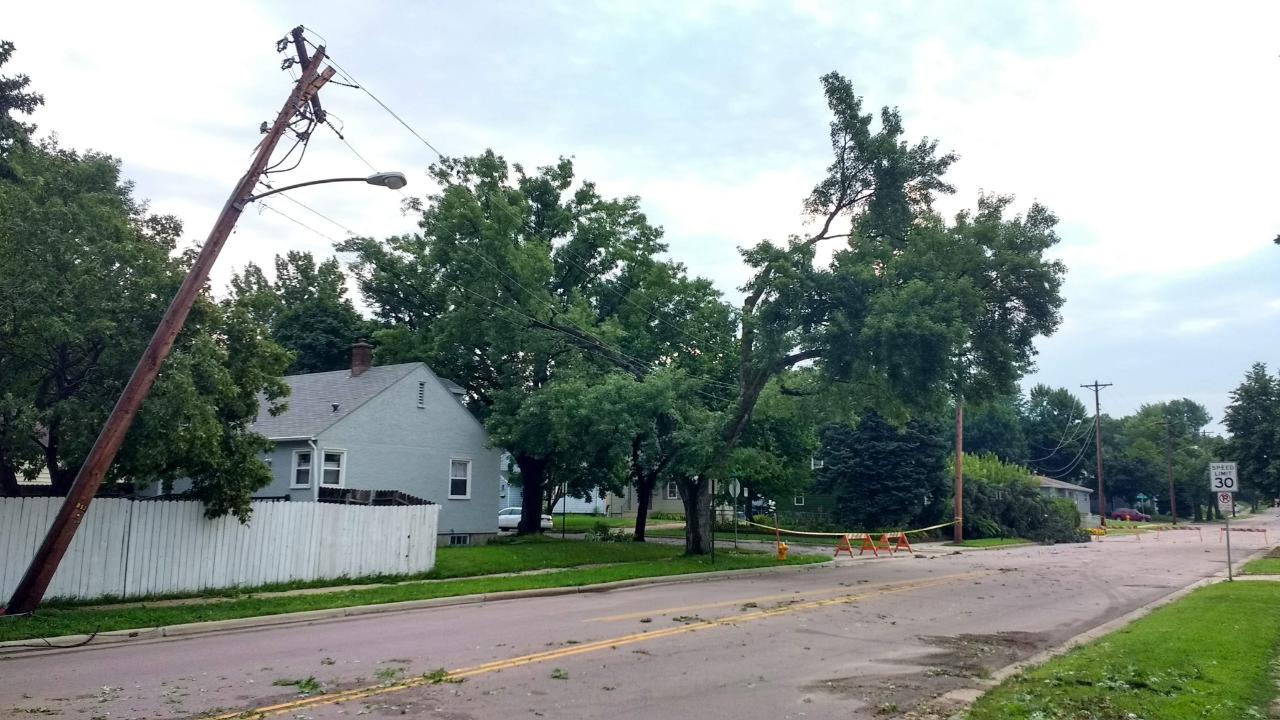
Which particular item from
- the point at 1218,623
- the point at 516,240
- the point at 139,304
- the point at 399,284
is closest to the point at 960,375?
the point at 1218,623

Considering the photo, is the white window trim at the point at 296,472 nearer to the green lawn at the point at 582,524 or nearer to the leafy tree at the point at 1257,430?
the green lawn at the point at 582,524

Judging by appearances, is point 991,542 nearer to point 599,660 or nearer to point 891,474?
point 891,474

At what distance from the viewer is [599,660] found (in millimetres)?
10211

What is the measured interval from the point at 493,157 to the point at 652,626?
24108 mm

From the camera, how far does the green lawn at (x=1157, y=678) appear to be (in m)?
7.52

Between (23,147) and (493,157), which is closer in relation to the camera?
(23,147)

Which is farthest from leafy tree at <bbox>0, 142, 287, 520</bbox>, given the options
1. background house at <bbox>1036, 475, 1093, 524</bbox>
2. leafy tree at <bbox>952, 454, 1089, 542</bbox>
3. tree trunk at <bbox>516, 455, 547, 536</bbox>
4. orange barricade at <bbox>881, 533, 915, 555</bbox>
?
background house at <bbox>1036, 475, 1093, 524</bbox>

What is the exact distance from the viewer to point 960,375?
74.9 ft

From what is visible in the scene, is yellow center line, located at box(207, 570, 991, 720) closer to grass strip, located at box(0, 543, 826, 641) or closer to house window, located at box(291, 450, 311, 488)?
grass strip, located at box(0, 543, 826, 641)

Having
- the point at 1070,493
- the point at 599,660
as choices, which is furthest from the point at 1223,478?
the point at 1070,493

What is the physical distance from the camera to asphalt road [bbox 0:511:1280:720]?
7.97m

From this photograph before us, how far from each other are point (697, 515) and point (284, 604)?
1433 centimetres

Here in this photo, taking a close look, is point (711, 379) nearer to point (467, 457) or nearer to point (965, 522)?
point (467, 457)

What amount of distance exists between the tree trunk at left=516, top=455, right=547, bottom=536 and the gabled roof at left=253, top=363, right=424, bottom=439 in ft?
21.0
